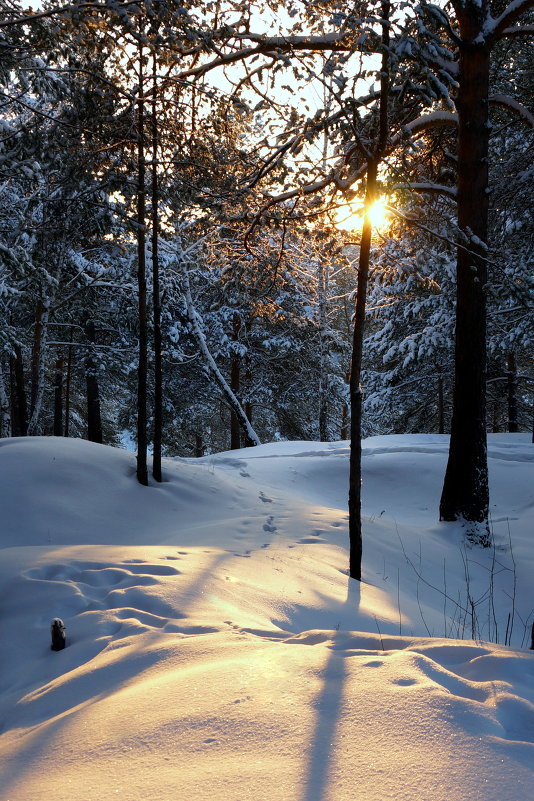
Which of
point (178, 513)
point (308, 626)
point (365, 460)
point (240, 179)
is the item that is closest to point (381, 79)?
point (240, 179)

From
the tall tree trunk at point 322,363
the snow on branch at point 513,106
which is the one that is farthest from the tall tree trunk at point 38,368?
the snow on branch at point 513,106

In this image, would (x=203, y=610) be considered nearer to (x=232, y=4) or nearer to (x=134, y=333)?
(x=232, y=4)

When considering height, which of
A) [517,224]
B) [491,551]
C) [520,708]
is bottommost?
[491,551]

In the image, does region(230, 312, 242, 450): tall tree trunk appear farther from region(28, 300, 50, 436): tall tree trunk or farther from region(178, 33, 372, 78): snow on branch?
region(178, 33, 372, 78): snow on branch

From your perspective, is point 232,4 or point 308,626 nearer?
point 308,626

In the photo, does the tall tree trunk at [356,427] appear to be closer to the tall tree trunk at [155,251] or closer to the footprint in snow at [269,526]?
the footprint in snow at [269,526]

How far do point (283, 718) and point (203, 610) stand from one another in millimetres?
1818

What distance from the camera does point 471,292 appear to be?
7840 mm

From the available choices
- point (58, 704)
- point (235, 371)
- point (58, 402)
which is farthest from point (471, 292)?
point (58, 402)

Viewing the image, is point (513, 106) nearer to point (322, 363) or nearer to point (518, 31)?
point (518, 31)

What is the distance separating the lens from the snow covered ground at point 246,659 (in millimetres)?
1817

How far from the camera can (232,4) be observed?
6.73 m

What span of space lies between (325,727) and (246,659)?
84 centimetres

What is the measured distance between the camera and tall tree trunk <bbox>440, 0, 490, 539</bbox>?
7480mm
